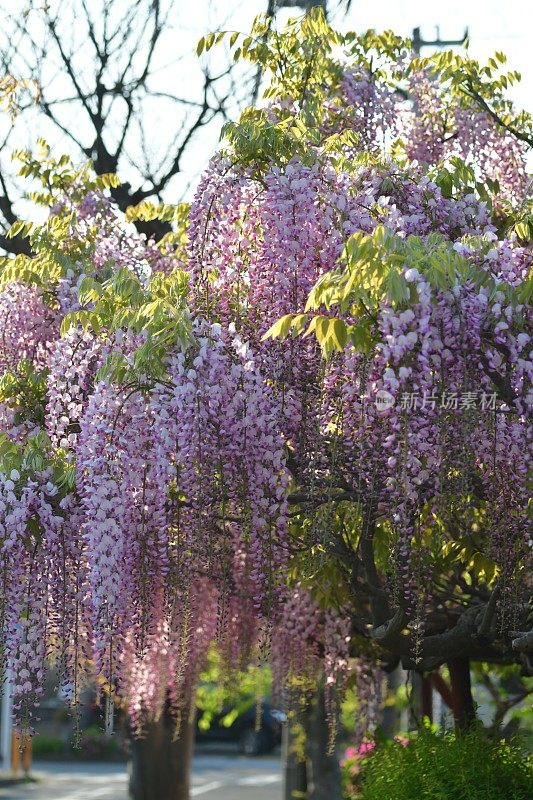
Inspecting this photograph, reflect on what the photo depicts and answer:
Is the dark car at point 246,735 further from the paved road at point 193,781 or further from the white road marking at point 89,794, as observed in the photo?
the white road marking at point 89,794

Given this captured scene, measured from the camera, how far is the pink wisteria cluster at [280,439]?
483 cm

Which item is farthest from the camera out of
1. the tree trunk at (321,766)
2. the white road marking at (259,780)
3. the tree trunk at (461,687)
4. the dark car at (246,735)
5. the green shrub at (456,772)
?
the dark car at (246,735)

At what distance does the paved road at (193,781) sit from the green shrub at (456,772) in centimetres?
1303

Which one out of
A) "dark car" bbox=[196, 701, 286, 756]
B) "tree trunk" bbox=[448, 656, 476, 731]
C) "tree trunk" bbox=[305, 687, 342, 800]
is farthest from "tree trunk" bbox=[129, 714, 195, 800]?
"dark car" bbox=[196, 701, 286, 756]

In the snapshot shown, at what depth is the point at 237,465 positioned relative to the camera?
5219 mm

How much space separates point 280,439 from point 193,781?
1760 centimetres

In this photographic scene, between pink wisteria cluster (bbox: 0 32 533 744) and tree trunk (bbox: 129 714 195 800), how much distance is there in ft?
14.8

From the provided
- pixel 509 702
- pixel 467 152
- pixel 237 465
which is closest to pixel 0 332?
pixel 237 465

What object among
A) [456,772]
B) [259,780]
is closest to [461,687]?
[456,772]

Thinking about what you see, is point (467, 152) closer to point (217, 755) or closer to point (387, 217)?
point (387, 217)

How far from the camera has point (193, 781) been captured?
21.4m

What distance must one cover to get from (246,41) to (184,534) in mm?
3003

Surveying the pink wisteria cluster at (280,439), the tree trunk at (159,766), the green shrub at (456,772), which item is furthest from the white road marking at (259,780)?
the pink wisteria cluster at (280,439)

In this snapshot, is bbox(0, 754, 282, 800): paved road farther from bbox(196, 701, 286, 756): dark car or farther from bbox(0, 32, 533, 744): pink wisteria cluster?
bbox(0, 32, 533, 744): pink wisteria cluster
